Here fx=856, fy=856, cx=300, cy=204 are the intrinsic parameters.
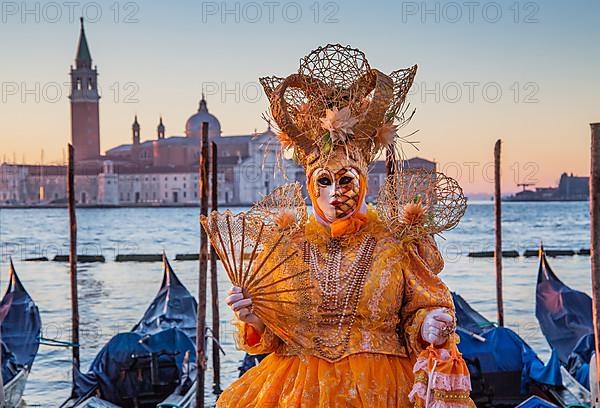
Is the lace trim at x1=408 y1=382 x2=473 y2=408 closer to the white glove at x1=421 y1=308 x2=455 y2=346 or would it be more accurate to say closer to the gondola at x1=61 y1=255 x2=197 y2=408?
the white glove at x1=421 y1=308 x2=455 y2=346

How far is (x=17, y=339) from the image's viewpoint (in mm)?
6992

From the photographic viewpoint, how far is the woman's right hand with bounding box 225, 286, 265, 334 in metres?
2.10

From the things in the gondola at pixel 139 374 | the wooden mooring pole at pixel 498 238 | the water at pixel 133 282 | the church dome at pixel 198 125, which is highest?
the church dome at pixel 198 125

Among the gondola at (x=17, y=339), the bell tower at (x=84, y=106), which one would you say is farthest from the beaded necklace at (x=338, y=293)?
the bell tower at (x=84, y=106)

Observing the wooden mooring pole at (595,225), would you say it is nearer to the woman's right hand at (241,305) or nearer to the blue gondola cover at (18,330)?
the woman's right hand at (241,305)

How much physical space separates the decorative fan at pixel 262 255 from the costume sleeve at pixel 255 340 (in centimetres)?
6

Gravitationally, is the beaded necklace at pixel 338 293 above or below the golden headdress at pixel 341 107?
below

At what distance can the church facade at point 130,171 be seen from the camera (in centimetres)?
6700

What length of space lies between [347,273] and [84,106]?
8055 cm

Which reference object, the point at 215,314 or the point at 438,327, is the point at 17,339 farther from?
the point at 438,327

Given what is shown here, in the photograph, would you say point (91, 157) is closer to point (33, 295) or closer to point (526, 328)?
point (33, 295)

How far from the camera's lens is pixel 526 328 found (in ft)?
38.5

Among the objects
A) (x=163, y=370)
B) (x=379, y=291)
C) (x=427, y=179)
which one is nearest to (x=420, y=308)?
(x=379, y=291)

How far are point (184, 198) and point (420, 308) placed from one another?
67757 mm
